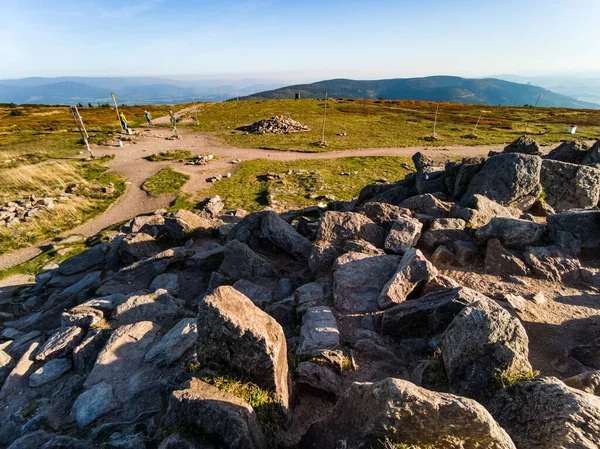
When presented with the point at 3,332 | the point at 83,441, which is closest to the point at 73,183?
the point at 3,332

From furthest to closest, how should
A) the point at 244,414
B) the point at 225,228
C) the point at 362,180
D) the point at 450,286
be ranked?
the point at 362,180, the point at 225,228, the point at 450,286, the point at 244,414

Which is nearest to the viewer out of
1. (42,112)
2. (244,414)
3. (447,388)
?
(244,414)

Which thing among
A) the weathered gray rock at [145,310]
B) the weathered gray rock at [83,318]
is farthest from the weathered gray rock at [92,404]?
the weathered gray rock at [83,318]

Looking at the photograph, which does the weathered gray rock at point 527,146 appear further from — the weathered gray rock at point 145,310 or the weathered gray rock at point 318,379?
the weathered gray rock at point 145,310

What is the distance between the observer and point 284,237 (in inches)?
649

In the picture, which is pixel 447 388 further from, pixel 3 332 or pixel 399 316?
pixel 3 332

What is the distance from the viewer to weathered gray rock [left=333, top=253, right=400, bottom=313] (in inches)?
455

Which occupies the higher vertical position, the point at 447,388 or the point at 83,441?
the point at 447,388

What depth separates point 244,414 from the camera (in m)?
6.34

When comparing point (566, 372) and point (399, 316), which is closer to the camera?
point (566, 372)

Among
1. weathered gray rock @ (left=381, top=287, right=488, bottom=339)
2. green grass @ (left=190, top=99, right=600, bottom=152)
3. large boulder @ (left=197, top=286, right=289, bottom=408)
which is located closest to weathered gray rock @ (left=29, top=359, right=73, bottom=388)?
large boulder @ (left=197, top=286, right=289, bottom=408)

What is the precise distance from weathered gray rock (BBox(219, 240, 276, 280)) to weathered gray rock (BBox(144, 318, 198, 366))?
162 inches

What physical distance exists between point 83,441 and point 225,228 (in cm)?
1392

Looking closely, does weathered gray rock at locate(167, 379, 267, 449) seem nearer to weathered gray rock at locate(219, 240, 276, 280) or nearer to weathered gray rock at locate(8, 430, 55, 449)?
weathered gray rock at locate(8, 430, 55, 449)
